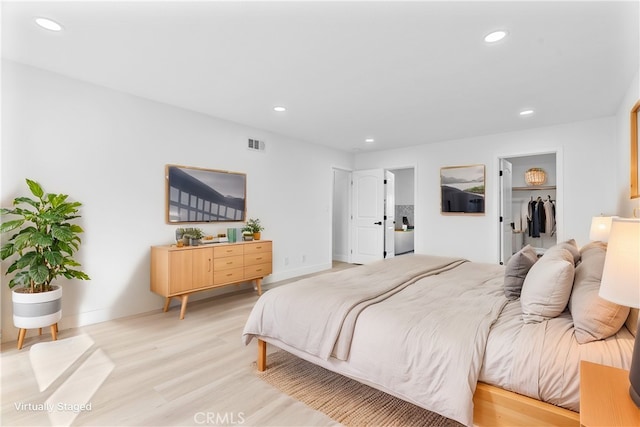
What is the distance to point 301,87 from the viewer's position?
10.7 feet

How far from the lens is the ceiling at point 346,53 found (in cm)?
204

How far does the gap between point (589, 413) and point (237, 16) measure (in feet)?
8.57

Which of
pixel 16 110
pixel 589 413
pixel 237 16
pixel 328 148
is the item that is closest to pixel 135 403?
pixel 589 413

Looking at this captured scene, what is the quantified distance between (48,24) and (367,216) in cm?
557

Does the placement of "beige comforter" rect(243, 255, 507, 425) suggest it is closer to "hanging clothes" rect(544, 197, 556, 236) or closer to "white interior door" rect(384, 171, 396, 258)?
"white interior door" rect(384, 171, 396, 258)

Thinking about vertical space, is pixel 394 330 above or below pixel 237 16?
below

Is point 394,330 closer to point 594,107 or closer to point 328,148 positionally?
point 594,107

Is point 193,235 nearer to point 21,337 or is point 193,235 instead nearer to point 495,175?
point 21,337

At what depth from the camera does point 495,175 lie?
5105 millimetres

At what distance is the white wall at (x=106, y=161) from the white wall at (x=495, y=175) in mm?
3177

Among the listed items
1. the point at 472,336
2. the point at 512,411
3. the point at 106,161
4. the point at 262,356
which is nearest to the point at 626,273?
the point at 472,336

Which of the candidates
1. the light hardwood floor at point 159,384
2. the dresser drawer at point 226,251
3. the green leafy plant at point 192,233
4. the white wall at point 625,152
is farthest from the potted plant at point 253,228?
the white wall at point 625,152

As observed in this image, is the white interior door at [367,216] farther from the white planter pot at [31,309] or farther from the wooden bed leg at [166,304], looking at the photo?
the white planter pot at [31,309]

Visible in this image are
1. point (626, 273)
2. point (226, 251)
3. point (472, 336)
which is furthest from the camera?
point (226, 251)
